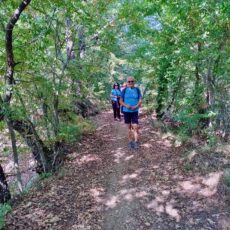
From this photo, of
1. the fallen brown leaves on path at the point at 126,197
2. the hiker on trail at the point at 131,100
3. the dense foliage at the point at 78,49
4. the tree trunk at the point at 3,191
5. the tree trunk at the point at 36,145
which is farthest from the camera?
the hiker on trail at the point at 131,100

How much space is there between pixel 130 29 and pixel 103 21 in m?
1.02

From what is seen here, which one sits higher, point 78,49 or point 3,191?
point 78,49

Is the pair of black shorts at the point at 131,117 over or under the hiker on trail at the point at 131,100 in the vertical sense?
under

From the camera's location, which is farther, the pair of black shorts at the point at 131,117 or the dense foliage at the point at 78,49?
the pair of black shorts at the point at 131,117

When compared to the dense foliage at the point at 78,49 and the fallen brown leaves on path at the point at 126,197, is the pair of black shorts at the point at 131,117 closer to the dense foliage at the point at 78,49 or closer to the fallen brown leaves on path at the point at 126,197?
the fallen brown leaves on path at the point at 126,197

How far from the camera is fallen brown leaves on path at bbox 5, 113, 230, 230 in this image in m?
4.35

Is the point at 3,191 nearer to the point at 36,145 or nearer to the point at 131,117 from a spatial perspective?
the point at 36,145

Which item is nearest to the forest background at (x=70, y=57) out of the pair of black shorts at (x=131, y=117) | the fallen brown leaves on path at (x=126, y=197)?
the fallen brown leaves on path at (x=126, y=197)

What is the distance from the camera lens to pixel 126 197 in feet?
16.8

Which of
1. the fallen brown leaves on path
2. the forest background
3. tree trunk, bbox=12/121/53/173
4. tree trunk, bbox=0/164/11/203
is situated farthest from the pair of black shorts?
tree trunk, bbox=0/164/11/203

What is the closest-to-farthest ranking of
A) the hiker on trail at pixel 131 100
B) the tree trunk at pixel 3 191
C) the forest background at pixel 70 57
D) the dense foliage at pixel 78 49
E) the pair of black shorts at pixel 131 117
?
the forest background at pixel 70 57, the dense foliage at pixel 78 49, the tree trunk at pixel 3 191, the hiker on trail at pixel 131 100, the pair of black shorts at pixel 131 117

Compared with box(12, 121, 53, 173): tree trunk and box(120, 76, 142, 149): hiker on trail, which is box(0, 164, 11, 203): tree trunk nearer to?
box(12, 121, 53, 173): tree trunk

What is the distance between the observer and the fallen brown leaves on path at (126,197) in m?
4.35

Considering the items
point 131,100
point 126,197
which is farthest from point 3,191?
point 131,100
